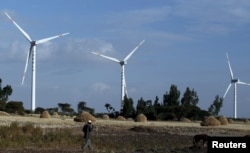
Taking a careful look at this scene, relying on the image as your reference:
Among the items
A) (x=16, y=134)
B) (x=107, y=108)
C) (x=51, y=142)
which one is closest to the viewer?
(x=51, y=142)

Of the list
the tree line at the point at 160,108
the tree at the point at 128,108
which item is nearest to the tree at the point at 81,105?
the tree line at the point at 160,108

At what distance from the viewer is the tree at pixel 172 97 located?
161375mm

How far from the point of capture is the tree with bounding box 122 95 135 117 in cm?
13975

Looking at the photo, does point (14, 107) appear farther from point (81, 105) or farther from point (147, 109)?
point (81, 105)

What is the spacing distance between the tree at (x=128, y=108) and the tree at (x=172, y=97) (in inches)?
834

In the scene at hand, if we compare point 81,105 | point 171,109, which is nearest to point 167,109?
point 171,109

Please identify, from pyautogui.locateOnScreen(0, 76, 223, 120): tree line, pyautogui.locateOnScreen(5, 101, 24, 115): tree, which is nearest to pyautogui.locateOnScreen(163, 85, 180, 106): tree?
pyautogui.locateOnScreen(0, 76, 223, 120): tree line

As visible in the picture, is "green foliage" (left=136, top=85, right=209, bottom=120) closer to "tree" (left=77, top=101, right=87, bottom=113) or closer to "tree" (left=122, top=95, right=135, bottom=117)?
"tree" (left=122, top=95, right=135, bottom=117)

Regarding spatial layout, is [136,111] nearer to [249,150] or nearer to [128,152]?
[128,152]

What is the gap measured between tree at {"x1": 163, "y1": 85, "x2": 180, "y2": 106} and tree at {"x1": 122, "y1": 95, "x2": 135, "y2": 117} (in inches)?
834

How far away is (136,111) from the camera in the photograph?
141125 millimetres

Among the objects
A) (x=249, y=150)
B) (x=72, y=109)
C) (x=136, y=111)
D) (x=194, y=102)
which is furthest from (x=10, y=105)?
(x=249, y=150)

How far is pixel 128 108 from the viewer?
461 ft

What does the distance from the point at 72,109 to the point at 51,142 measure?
13610 cm
